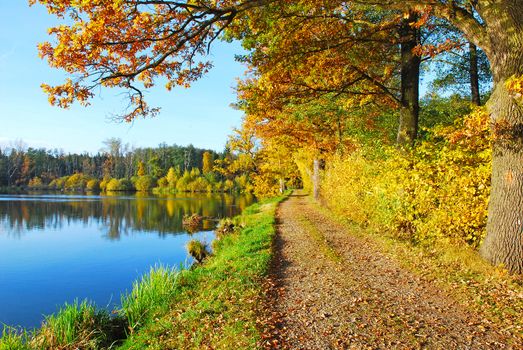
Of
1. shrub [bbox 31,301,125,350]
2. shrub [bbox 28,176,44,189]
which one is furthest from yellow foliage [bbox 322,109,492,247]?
shrub [bbox 28,176,44,189]

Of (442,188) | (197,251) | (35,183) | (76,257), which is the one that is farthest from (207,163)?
(442,188)

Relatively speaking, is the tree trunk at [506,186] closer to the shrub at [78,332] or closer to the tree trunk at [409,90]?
the tree trunk at [409,90]

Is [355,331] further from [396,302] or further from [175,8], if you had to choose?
[175,8]

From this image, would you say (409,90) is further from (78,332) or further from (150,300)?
(78,332)

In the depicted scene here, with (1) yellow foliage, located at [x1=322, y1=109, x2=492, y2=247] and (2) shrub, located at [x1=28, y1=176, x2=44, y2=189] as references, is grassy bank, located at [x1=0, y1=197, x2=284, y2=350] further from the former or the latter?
(2) shrub, located at [x1=28, y1=176, x2=44, y2=189]

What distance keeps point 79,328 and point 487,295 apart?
6530mm

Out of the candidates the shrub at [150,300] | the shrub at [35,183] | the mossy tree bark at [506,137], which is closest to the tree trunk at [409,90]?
the mossy tree bark at [506,137]

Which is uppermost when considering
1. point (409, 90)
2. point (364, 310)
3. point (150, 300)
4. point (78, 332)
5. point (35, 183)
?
point (409, 90)

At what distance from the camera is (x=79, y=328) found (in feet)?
21.3

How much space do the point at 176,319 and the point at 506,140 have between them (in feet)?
20.2

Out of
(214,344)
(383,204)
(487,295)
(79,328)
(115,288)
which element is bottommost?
(115,288)

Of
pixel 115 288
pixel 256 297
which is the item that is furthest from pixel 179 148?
pixel 256 297

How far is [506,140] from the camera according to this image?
6406 millimetres

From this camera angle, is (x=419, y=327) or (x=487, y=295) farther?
(x=487, y=295)
